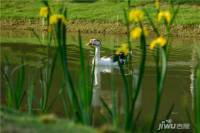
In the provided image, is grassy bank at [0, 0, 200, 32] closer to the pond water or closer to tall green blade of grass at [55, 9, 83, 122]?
the pond water

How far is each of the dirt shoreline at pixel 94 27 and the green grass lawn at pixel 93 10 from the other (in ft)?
2.97

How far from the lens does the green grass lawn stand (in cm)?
4022

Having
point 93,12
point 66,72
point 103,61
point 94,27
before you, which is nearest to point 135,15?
Result: point 66,72

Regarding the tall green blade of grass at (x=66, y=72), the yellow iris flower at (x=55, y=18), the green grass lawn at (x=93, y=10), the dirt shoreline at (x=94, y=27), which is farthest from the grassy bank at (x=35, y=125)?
the green grass lawn at (x=93, y=10)

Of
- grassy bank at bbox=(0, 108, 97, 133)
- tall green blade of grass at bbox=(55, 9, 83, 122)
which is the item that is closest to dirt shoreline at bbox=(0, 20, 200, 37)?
tall green blade of grass at bbox=(55, 9, 83, 122)

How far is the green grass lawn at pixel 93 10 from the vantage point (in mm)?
40219

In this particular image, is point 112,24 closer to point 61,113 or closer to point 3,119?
point 61,113

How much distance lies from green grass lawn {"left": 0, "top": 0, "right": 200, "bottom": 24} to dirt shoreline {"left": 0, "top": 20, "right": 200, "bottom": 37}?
906 mm

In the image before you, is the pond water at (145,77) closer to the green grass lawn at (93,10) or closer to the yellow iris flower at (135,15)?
the yellow iris flower at (135,15)

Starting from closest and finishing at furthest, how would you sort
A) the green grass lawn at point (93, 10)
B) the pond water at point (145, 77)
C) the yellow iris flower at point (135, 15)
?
the yellow iris flower at point (135, 15) < the pond water at point (145, 77) < the green grass lawn at point (93, 10)

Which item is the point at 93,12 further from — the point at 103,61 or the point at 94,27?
the point at 103,61

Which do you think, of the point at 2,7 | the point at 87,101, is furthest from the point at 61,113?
the point at 2,7

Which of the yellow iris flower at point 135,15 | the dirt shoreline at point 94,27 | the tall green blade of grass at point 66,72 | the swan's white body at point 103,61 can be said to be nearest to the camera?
the yellow iris flower at point 135,15

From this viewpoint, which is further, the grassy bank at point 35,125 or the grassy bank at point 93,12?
the grassy bank at point 93,12
